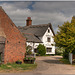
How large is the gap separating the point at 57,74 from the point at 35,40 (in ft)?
87.0

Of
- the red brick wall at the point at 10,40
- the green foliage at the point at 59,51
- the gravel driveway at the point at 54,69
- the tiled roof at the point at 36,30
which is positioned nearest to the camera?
the gravel driveway at the point at 54,69

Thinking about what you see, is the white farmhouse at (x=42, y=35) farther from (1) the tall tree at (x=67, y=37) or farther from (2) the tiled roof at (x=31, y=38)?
(1) the tall tree at (x=67, y=37)

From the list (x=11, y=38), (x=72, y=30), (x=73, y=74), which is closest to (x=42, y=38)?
(x=72, y=30)

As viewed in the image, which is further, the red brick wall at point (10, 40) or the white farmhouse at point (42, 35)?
the white farmhouse at point (42, 35)

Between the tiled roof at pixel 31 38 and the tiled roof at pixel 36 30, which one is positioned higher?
the tiled roof at pixel 36 30

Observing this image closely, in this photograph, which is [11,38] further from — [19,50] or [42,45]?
[42,45]

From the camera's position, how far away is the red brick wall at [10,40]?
17.9m

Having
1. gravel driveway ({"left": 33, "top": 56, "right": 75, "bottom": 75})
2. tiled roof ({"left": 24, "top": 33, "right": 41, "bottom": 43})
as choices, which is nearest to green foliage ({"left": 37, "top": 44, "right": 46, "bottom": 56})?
tiled roof ({"left": 24, "top": 33, "right": 41, "bottom": 43})

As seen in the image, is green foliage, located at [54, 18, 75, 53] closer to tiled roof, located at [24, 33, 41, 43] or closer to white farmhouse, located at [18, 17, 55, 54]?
tiled roof, located at [24, 33, 41, 43]

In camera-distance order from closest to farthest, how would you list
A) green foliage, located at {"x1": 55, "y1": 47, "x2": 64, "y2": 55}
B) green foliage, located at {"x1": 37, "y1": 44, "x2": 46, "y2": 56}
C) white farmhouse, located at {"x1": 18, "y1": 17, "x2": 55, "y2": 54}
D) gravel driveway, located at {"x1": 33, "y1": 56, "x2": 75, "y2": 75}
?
gravel driveway, located at {"x1": 33, "y1": 56, "x2": 75, "y2": 75} < green foliage, located at {"x1": 37, "y1": 44, "x2": 46, "y2": 56} < white farmhouse, located at {"x1": 18, "y1": 17, "x2": 55, "y2": 54} < green foliage, located at {"x1": 55, "y1": 47, "x2": 64, "y2": 55}

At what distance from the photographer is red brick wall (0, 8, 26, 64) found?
17875mm

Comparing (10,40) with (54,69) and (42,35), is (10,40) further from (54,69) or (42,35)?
(42,35)

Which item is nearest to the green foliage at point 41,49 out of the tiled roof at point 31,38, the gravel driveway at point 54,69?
the tiled roof at point 31,38

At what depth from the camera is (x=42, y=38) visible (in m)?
41.7
